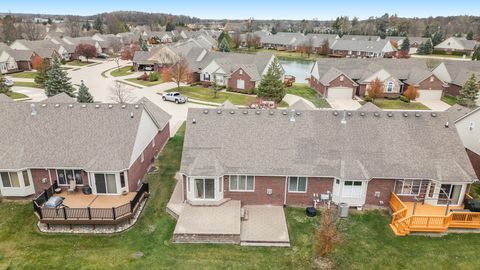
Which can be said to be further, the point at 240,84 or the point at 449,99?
the point at 240,84

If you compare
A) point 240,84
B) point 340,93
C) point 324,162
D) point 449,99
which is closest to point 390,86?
point 340,93

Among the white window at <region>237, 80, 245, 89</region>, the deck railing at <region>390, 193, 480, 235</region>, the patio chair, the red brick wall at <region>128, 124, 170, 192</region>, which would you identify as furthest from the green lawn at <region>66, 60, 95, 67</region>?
the deck railing at <region>390, 193, 480, 235</region>

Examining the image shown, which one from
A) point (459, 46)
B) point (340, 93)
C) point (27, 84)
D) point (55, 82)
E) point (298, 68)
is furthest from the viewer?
point (459, 46)

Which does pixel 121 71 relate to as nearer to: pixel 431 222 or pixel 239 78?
pixel 239 78

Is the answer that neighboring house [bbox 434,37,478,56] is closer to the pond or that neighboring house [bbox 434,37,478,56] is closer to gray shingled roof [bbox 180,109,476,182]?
the pond

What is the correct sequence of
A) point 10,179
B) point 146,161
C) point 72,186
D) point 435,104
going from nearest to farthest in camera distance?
1. point 10,179
2. point 72,186
3. point 146,161
4. point 435,104

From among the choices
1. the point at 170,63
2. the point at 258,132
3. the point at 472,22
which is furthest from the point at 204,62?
the point at 472,22

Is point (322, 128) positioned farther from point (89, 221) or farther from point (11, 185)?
point (11, 185)
